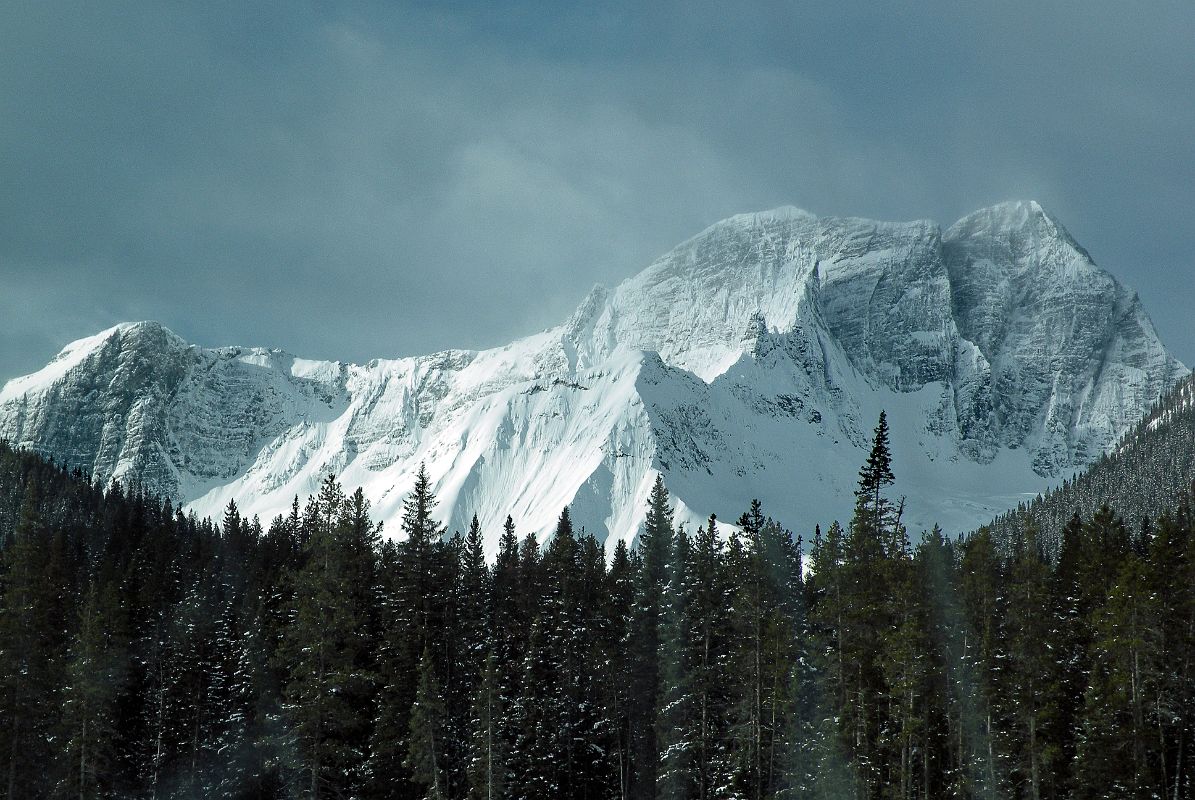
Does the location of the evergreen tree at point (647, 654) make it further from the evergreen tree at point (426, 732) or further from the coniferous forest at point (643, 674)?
the evergreen tree at point (426, 732)

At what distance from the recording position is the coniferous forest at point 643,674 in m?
49.2

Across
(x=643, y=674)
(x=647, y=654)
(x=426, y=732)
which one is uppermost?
(x=647, y=654)

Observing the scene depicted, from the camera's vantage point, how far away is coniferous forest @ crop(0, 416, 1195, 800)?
161 ft

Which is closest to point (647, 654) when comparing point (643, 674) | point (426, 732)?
point (643, 674)

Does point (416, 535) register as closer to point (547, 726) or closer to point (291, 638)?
point (291, 638)

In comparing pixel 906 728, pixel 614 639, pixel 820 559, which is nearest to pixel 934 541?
pixel 820 559

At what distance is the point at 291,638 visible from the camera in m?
53.8

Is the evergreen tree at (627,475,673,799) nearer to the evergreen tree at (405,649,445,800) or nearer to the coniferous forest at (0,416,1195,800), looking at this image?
the coniferous forest at (0,416,1195,800)

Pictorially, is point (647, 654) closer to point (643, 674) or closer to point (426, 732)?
point (643, 674)

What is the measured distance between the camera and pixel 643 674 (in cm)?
6031

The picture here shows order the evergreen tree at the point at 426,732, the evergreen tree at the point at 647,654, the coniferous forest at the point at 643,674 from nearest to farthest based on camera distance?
the coniferous forest at the point at 643,674
the evergreen tree at the point at 426,732
the evergreen tree at the point at 647,654

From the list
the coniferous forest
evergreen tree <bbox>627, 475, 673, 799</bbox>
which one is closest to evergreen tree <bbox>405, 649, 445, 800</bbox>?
the coniferous forest

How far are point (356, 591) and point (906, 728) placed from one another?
90.1 ft

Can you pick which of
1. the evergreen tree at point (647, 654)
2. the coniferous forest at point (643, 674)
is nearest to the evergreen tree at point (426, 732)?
the coniferous forest at point (643, 674)
